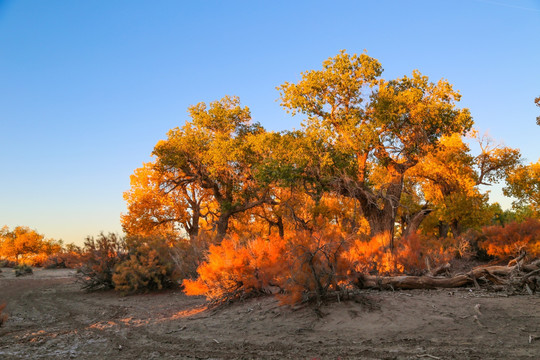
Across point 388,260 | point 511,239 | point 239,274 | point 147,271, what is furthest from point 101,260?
point 511,239

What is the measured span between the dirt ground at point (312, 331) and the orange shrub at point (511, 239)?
7.67 m

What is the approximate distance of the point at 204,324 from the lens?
8.95 m

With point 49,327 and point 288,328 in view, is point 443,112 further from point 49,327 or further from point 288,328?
point 49,327

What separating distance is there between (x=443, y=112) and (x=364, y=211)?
18.7 feet

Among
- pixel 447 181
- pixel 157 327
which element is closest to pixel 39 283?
pixel 157 327

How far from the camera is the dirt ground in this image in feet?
20.5

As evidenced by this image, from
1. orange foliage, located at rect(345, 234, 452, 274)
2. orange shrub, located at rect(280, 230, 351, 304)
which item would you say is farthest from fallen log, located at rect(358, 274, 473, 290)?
orange shrub, located at rect(280, 230, 351, 304)

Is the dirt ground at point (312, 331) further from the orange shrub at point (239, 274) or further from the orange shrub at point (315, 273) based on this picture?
the orange shrub at point (239, 274)

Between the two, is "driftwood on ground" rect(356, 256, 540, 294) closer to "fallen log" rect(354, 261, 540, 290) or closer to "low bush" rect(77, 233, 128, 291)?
"fallen log" rect(354, 261, 540, 290)

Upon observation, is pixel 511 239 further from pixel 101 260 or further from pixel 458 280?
pixel 101 260

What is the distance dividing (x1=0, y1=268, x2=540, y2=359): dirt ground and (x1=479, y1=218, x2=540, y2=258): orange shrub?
7.67m

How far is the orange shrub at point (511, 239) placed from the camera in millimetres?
16172

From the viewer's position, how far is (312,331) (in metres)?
7.50

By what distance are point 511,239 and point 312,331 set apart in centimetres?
1345
